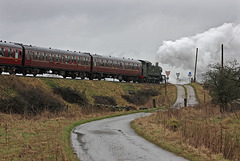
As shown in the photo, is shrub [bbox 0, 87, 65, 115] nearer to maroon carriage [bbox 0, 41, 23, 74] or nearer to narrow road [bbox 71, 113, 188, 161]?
maroon carriage [bbox 0, 41, 23, 74]

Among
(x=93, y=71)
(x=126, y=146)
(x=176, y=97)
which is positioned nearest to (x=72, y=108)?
(x=93, y=71)

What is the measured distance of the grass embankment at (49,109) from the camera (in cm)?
1159

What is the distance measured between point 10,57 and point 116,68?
20133 mm

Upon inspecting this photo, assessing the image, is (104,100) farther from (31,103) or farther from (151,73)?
(151,73)

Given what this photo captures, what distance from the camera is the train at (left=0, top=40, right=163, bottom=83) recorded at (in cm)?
3438

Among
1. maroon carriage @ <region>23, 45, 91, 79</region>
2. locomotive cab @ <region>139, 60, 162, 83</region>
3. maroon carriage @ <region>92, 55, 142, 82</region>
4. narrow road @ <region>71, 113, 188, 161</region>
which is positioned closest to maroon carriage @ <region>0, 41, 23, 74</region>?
maroon carriage @ <region>23, 45, 91, 79</region>

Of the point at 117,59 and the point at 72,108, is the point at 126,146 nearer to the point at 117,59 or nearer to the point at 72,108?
the point at 72,108

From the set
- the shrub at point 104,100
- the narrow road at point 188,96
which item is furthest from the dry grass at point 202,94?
the shrub at point 104,100

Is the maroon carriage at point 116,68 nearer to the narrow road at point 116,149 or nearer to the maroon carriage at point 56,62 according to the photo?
the maroon carriage at point 56,62

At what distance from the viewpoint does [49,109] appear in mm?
29250

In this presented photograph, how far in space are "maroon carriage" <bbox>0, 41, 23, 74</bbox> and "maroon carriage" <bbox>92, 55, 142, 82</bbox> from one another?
13353 millimetres

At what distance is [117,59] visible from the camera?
50625mm

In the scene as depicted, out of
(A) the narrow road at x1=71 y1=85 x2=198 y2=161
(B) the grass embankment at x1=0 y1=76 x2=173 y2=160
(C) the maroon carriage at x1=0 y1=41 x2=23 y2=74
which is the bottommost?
(A) the narrow road at x1=71 y1=85 x2=198 y2=161

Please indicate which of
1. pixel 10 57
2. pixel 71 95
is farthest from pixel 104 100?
pixel 10 57
